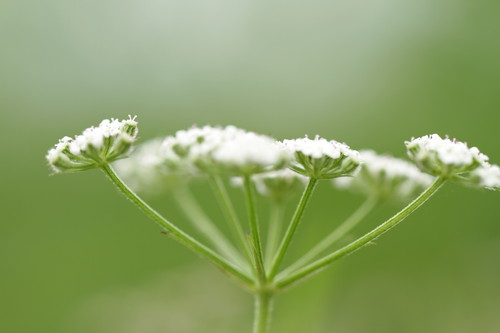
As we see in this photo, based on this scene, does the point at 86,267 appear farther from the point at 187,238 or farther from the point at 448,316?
the point at 187,238

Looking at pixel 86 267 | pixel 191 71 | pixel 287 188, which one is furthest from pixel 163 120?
pixel 287 188

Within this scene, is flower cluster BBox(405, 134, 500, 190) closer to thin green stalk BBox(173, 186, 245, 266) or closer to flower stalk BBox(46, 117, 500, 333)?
flower stalk BBox(46, 117, 500, 333)

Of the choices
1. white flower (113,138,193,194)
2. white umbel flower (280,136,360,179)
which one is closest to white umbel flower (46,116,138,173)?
white umbel flower (280,136,360,179)

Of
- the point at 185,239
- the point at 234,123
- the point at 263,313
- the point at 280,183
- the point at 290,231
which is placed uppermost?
the point at 234,123

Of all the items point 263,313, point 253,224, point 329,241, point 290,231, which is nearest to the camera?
point 253,224

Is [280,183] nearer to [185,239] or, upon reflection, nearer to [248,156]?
[185,239]

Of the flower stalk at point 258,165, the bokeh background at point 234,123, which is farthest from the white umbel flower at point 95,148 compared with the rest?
the bokeh background at point 234,123

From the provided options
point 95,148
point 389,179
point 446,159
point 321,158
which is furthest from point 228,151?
point 389,179

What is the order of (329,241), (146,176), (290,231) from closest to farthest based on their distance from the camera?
(290,231), (329,241), (146,176)
